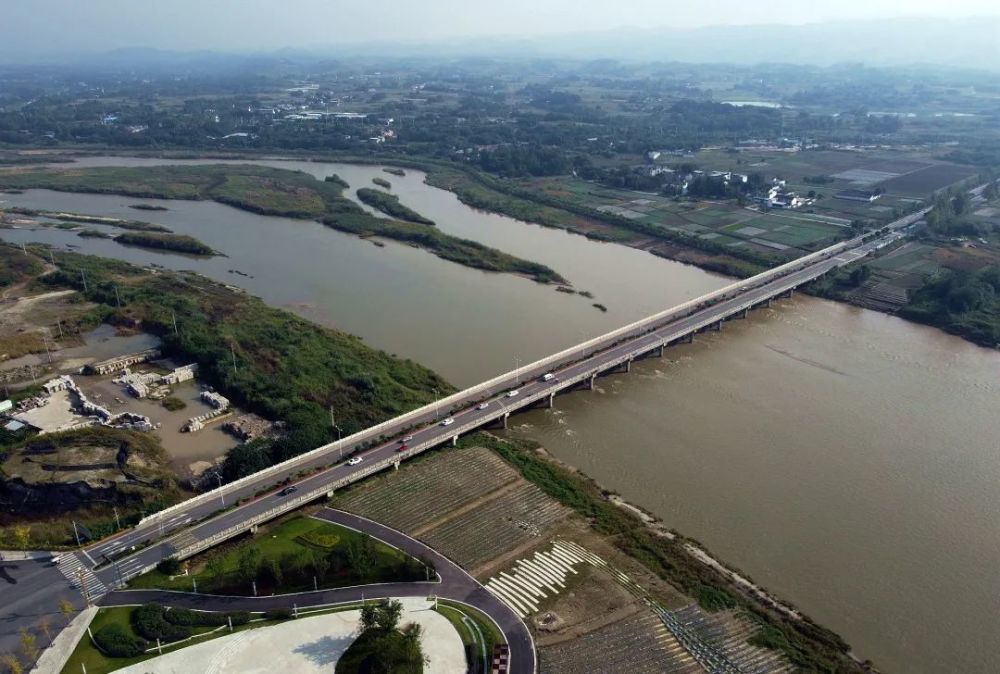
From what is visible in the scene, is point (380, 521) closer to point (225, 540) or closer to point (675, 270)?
point (225, 540)

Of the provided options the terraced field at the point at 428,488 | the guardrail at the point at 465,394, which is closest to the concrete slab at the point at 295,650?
the terraced field at the point at 428,488

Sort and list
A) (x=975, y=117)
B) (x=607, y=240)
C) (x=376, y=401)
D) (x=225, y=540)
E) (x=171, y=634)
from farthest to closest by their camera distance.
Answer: (x=975, y=117), (x=607, y=240), (x=376, y=401), (x=225, y=540), (x=171, y=634)

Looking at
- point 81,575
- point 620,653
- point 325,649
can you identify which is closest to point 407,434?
point 325,649

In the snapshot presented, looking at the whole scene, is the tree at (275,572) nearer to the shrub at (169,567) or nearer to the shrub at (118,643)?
the shrub at (169,567)

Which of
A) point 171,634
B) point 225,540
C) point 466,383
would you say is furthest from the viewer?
point 466,383

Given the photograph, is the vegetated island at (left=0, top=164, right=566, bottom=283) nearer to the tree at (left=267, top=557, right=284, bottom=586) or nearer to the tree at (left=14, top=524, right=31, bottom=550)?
the tree at (left=267, top=557, right=284, bottom=586)

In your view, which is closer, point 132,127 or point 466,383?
point 466,383

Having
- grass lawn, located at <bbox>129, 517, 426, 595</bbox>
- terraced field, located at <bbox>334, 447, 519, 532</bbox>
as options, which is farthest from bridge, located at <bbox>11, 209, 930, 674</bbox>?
terraced field, located at <bbox>334, 447, 519, 532</bbox>

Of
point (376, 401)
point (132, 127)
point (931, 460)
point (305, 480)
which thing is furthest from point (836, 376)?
point (132, 127)
